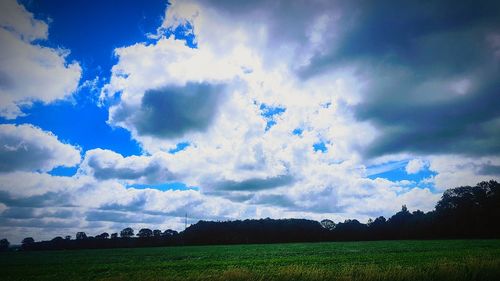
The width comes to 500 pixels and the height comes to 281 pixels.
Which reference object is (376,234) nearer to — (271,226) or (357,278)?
(271,226)

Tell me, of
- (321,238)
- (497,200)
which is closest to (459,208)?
(497,200)

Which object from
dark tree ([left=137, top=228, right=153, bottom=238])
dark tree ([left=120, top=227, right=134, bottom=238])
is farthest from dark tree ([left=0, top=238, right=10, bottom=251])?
dark tree ([left=137, top=228, right=153, bottom=238])

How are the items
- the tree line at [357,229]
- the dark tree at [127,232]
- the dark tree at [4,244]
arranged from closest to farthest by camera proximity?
1. the tree line at [357,229]
2. the dark tree at [4,244]
3. the dark tree at [127,232]

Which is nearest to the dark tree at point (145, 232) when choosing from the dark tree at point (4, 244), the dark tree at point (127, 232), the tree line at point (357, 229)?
the tree line at point (357, 229)

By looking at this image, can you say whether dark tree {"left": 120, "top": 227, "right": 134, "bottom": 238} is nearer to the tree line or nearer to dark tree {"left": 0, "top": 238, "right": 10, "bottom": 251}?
the tree line

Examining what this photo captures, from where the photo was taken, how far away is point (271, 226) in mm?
150875

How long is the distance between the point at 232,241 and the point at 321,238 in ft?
132

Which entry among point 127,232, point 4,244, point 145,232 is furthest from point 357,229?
point 4,244

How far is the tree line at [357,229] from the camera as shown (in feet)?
307

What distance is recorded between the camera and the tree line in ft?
307

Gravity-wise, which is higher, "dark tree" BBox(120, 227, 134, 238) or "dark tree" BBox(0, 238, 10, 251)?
"dark tree" BBox(120, 227, 134, 238)

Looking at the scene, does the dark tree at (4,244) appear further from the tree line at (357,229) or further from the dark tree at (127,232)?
the dark tree at (127,232)

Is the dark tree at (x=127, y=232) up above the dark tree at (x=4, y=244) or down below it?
above

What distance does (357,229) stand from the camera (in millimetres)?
123812
